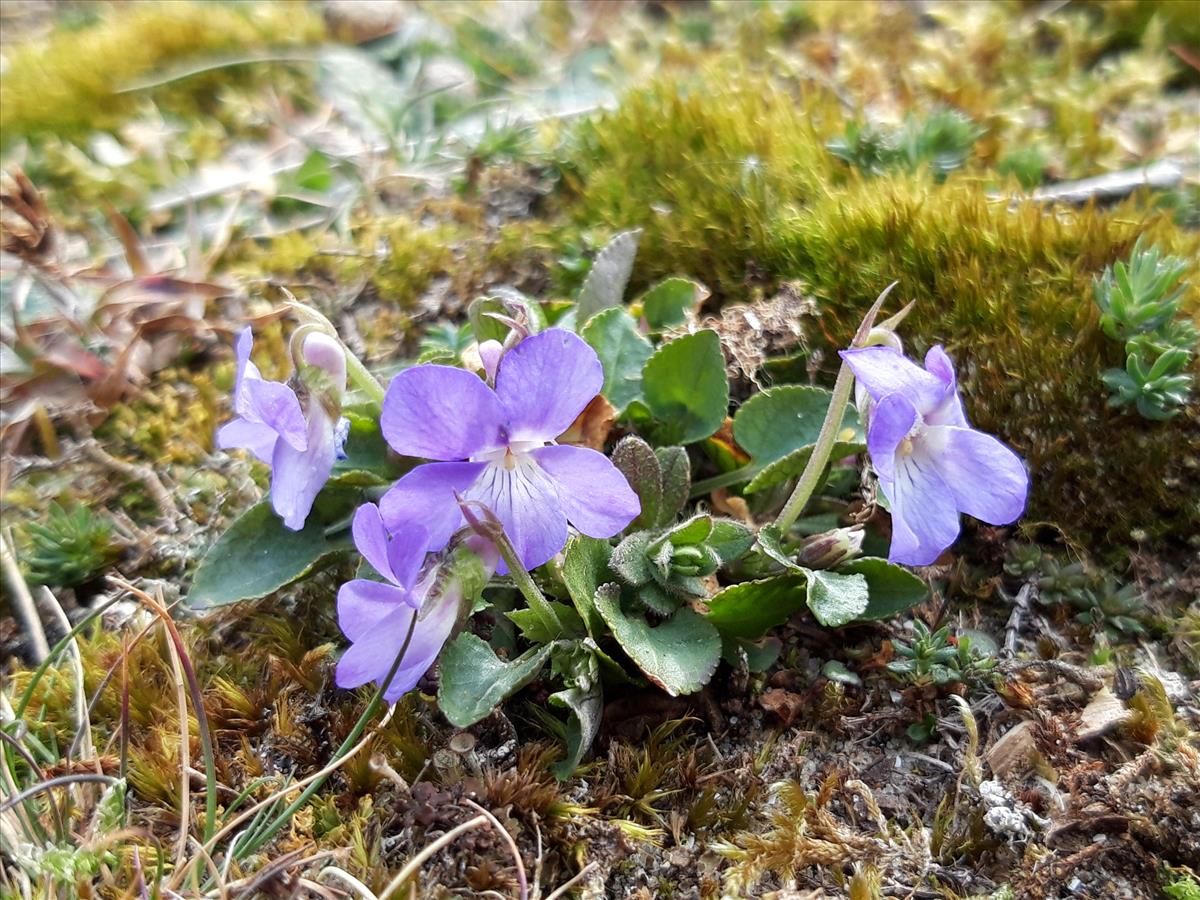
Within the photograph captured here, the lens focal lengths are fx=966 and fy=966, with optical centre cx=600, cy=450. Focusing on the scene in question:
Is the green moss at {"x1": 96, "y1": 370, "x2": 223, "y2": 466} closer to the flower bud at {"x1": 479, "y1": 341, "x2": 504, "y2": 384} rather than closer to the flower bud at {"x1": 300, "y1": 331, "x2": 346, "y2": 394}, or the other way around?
the flower bud at {"x1": 300, "y1": 331, "x2": 346, "y2": 394}

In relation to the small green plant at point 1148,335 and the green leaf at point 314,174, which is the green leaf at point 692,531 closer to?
the small green plant at point 1148,335

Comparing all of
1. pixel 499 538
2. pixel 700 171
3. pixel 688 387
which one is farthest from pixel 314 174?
pixel 499 538

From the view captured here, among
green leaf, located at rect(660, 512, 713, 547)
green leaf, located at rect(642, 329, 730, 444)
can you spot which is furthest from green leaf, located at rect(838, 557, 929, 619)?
green leaf, located at rect(642, 329, 730, 444)

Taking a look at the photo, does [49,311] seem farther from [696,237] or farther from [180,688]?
[696,237]

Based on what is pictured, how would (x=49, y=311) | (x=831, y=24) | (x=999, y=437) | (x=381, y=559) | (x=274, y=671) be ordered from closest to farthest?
(x=381, y=559) < (x=274, y=671) < (x=999, y=437) < (x=49, y=311) < (x=831, y=24)

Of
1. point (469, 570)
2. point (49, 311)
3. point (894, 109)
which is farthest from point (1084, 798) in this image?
point (49, 311)

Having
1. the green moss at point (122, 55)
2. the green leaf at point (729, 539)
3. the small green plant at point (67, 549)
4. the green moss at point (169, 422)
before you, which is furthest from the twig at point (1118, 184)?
the green moss at point (122, 55)
